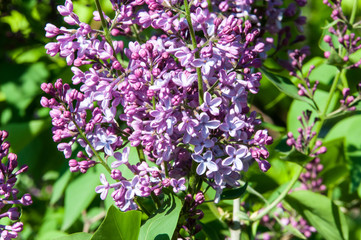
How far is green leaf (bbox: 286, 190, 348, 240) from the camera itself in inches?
55.6

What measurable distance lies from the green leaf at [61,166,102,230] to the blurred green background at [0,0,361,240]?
45 mm

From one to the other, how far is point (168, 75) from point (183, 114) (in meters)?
0.07

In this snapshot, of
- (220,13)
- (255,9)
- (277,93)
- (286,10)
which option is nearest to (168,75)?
(220,13)

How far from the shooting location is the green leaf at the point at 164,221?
88 cm

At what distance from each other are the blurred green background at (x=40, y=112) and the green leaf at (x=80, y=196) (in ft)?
0.15

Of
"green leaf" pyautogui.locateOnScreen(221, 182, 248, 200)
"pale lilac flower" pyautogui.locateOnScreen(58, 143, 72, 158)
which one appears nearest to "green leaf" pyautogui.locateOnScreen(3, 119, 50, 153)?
"pale lilac flower" pyautogui.locateOnScreen(58, 143, 72, 158)

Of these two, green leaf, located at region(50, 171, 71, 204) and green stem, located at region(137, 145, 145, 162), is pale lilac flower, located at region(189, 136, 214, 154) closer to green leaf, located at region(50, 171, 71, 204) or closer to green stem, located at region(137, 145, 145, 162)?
green stem, located at region(137, 145, 145, 162)

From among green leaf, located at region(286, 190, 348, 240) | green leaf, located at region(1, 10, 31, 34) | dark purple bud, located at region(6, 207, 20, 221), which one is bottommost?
green leaf, located at region(286, 190, 348, 240)

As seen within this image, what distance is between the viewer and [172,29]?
0.90 metres

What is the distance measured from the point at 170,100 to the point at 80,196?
2.30 ft

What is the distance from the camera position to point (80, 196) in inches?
56.4

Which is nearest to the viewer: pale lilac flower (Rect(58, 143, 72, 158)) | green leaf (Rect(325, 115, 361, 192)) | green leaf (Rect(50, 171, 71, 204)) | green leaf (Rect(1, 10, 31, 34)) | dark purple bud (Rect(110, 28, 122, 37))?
pale lilac flower (Rect(58, 143, 72, 158))

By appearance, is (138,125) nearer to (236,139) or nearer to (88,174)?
(236,139)

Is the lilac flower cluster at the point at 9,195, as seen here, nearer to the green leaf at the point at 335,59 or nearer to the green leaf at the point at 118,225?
the green leaf at the point at 118,225
